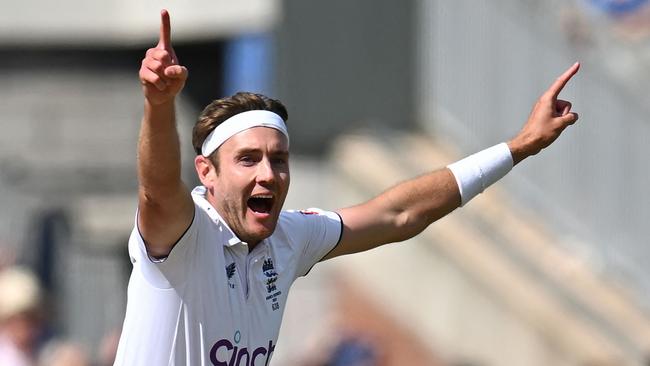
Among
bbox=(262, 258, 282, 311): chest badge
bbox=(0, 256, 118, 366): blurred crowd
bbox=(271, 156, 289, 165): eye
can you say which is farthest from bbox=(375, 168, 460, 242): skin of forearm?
bbox=(0, 256, 118, 366): blurred crowd

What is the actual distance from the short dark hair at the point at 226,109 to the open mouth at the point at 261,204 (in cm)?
34

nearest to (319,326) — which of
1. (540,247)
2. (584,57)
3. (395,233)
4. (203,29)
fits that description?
(540,247)

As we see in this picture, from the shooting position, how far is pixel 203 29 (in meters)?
17.4

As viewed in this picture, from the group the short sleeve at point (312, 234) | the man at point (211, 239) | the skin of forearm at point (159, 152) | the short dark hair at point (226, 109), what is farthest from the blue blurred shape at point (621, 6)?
the skin of forearm at point (159, 152)

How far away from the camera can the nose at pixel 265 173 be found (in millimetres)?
5926

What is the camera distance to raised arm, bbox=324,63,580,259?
685 cm

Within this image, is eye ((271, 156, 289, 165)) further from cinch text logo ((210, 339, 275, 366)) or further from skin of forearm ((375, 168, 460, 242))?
skin of forearm ((375, 168, 460, 242))

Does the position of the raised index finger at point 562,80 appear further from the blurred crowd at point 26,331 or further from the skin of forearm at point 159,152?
the blurred crowd at point 26,331

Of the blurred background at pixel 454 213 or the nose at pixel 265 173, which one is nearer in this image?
the nose at pixel 265 173

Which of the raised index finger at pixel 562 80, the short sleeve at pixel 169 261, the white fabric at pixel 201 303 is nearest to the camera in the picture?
the short sleeve at pixel 169 261

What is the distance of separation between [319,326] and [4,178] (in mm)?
3808

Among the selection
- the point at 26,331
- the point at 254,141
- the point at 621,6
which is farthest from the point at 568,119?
the point at 621,6

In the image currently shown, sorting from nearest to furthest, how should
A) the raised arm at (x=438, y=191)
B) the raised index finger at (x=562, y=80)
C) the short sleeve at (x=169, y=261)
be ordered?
the short sleeve at (x=169, y=261) < the raised index finger at (x=562, y=80) < the raised arm at (x=438, y=191)

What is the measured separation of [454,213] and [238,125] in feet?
24.2
